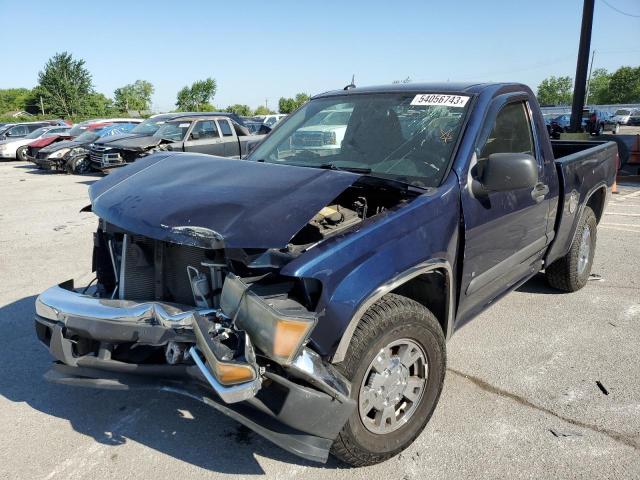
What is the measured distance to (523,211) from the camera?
3.41m

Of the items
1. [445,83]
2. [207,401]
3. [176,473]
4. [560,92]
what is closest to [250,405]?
[207,401]

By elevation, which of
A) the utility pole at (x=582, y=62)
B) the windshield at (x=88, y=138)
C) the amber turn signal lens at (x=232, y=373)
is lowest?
the amber turn signal lens at (x=232, y=373)

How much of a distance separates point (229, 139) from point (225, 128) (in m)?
0.32

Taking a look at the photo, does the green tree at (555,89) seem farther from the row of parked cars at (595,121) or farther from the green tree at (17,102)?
the green tree at (17,102)

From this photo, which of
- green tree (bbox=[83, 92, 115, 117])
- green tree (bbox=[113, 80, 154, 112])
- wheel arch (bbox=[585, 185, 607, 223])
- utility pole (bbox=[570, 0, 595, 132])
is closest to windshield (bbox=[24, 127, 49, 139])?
utility pole (bbox=[570, 0, 595, 132])

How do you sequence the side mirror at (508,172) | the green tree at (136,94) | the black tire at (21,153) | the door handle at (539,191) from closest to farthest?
1. the side mirror at (508,172)
2. the door handle at (539,191)
3. the black tire at (21,153)
4. the green tree at (136,94)

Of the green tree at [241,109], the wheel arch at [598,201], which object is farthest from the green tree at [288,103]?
the wheel arch at [598,201]

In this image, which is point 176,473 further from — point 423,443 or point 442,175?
point 442,175

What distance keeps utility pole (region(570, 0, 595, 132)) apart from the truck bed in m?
10.2

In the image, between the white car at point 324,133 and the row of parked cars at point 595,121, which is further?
the row of parked cars at point 595,121

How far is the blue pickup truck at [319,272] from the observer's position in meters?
2.10

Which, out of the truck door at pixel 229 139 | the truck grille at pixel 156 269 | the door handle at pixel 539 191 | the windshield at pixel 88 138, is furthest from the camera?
the windshield at pixel 88 138

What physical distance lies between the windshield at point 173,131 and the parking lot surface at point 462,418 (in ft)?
27.7

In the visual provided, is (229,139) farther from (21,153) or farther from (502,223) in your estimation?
(21,153)
